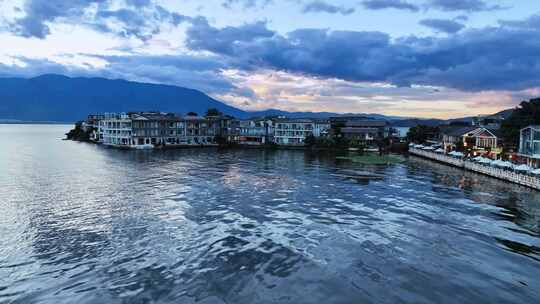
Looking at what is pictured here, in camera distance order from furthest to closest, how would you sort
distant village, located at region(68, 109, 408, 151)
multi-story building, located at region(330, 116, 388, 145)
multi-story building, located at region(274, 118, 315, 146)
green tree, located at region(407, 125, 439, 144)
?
multi-story building, located at region(274, 118, 315, 146) < multi-story building, located at region(330, 116, 388, 145) < green tree, located at region(407, 125, 439, 144) < distant village, located at region(68, 109, 408, 151)

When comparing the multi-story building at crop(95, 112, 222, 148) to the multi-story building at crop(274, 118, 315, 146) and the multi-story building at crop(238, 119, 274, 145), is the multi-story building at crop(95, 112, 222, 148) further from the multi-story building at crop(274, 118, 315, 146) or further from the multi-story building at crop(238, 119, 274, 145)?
the multi-story building at crop(274, 118, 315, 146)

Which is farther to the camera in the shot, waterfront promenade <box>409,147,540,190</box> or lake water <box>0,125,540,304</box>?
waterfront promenade <box>409,147,540,190</box>

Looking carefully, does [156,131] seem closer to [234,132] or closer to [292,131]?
[234,132]

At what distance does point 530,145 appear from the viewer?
5931 centimetres

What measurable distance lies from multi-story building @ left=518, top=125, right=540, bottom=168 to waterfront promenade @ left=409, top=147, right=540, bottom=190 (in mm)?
7029

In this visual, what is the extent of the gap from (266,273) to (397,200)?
2168cm

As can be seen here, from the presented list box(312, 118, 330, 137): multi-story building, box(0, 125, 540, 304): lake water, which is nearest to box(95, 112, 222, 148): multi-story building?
box(312, 118, 330, 137): multi-story building

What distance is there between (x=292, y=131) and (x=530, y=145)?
63060mm

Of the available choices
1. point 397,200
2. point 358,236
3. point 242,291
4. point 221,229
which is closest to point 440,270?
point 358,236

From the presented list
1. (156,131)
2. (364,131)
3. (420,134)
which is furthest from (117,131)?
(420,134)

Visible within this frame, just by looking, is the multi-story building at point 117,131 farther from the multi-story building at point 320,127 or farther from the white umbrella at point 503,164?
the white umbrella at point 503,164

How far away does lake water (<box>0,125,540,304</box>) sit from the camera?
56.0 feet

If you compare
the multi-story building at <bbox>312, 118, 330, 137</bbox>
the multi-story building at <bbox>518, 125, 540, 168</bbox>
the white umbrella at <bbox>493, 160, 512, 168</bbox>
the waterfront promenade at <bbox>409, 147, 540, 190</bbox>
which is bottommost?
the waterfront promenade at <bbox>409, 147, 540, 190</bbox>

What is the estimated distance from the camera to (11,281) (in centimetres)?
1777
